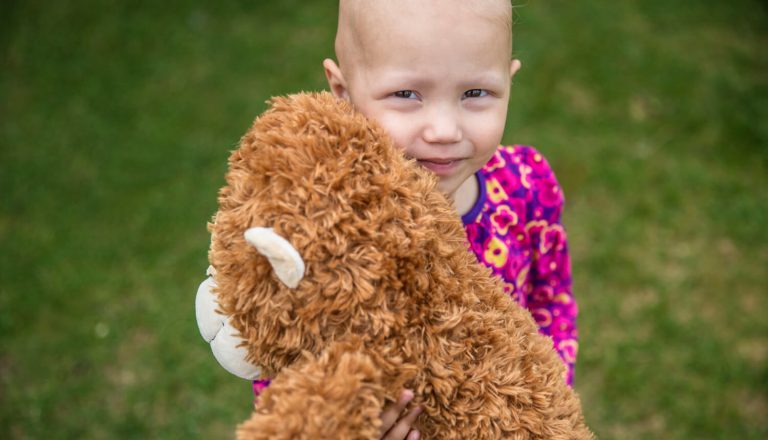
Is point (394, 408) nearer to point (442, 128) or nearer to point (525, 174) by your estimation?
point (442, 128)

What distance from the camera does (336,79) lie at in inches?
52.1

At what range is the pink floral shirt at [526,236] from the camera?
150 cm

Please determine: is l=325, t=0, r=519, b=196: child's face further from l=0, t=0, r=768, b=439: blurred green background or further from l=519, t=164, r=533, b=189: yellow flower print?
l=0, t=0, r=768, b=439: blurred green background

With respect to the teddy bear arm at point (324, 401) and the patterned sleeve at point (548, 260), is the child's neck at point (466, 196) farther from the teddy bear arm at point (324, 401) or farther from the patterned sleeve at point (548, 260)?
the teddy bear arm at point (324, 401)

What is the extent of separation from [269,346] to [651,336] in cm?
272

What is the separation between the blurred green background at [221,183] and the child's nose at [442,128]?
2.22 metres

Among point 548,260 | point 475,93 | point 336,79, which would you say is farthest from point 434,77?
point 548,260

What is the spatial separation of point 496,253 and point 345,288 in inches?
24.9

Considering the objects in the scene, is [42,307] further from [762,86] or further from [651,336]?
[762,86]

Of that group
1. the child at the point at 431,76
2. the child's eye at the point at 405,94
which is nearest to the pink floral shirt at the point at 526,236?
the child at the point at 431,76

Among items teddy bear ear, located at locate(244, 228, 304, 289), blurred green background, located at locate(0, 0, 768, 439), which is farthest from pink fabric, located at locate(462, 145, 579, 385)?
blurred green background, located at locate(0, 0, 768, 439)

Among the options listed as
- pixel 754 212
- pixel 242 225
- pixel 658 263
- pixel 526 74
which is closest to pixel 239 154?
pixel 242 225

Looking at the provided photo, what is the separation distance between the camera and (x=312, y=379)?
908 mm

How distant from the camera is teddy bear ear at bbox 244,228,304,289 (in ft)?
3.01
